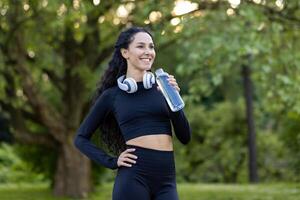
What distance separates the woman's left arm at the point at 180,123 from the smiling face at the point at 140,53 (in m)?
0.20

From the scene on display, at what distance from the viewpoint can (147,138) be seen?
3621 millimetres

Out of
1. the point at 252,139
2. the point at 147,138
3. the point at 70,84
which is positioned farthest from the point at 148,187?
the point at 252,139

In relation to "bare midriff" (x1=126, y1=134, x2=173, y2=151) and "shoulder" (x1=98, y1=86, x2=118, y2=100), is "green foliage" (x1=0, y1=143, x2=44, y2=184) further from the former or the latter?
"bare midriff" (x1=126, y1=134, x2=173, y2=151)

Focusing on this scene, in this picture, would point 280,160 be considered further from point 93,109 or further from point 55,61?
point 93,109

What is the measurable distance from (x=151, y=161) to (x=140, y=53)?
64cm

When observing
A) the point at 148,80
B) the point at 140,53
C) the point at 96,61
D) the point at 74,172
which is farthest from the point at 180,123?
the point at 74,172

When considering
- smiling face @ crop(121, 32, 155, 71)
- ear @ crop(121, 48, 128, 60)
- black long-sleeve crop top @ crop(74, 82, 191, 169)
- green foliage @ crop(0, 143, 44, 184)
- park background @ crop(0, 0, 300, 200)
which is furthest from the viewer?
green foliage @ crop(0, 143, 44, 184)

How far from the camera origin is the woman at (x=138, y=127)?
11.8 feet

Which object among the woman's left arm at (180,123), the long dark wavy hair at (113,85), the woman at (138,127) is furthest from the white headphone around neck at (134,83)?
the long dark wavy hair at (113,85)

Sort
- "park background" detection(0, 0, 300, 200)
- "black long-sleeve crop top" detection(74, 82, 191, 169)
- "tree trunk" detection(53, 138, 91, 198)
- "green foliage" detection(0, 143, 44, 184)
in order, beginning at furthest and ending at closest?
"green foliage" detection(0, 143, 44, 184) < "tree trunk" detection(53, 138, 91, 198) < "park background" detection(0, 0, 300, 200) < "black long-sleeve crop top" detection(74, 82, 191, 169)

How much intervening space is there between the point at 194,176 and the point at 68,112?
14157 mm

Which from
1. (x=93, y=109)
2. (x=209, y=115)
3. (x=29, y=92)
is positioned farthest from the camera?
(x=209, y=115)

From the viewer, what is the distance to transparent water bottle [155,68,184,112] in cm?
353

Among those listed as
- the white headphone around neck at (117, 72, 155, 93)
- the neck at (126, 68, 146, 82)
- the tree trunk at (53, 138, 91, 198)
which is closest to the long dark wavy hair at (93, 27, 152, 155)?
the neck at (126, 68, 146, 82)
